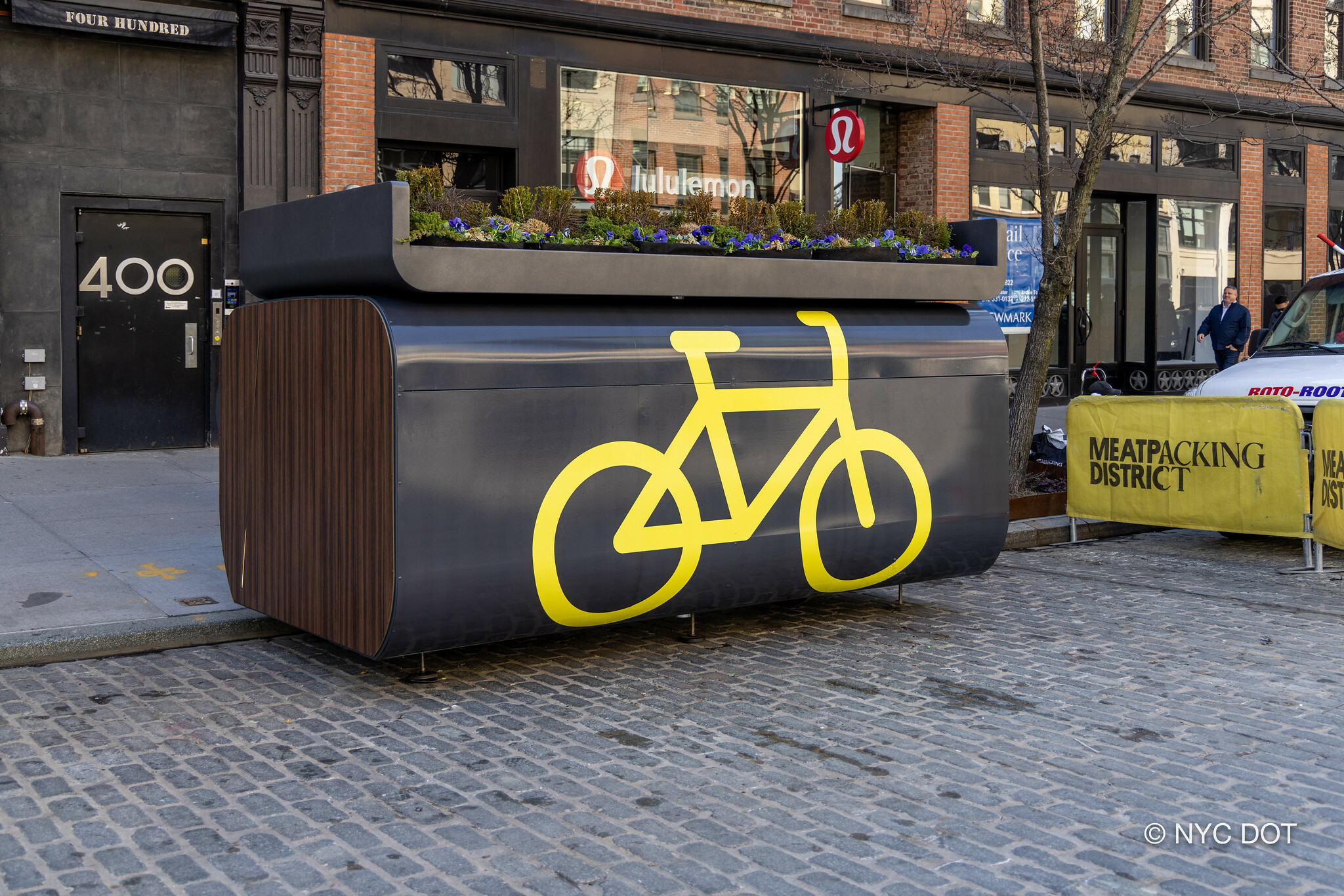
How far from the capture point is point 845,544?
675cm

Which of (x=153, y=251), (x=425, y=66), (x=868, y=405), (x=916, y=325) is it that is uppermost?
(x=425, y=66)

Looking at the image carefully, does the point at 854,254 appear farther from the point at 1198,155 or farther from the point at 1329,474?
the point at 1198,155

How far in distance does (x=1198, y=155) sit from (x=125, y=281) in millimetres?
17256

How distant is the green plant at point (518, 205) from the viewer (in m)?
5.94

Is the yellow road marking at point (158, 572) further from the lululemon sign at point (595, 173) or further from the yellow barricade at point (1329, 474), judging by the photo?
the lululemon sign at point (595, 173)

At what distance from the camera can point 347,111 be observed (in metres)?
13.5

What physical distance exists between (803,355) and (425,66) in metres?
9.07

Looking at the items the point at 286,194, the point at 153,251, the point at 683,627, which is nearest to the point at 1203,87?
the point at 286,194

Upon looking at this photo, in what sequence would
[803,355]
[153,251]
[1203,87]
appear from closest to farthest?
[803,355], [153,251], [1203,87]

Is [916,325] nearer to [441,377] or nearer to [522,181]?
[441,377]

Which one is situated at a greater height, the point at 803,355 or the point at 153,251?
the point at 153,251

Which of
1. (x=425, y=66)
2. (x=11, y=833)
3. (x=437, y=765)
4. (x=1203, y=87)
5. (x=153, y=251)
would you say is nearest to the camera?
(x=11, y=833)

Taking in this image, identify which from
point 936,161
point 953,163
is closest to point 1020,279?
point 953,163

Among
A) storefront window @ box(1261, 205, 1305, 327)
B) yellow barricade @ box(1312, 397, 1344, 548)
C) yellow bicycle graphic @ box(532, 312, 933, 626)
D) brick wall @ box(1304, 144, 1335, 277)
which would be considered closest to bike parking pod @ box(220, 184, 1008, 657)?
yellow bicycle graphic @ box(532, 312, 933, 626)
